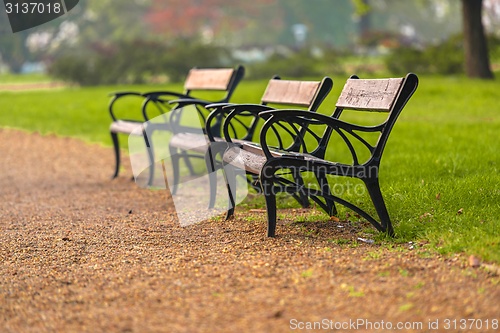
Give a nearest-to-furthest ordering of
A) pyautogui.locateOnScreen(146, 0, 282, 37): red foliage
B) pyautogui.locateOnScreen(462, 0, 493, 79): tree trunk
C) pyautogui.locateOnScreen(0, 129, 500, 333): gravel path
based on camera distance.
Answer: pyautogui.locateOnScreen(0, 129, 500, 333): gravel path
pyautogui.locateOnScreen(462, 0, 493, 79): tree trunk
pyautogui.locateOnScreen(146, 0, 282, 37): red foliage

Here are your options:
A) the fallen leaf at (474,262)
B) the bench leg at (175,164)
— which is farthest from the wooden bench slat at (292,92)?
the fallen leaf at (474,262)

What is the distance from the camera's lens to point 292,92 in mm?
6797

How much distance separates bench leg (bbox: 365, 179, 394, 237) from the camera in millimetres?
5266

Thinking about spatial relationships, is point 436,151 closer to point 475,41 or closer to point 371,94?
point 371,94

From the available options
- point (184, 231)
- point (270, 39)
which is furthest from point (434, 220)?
point (270, 39)

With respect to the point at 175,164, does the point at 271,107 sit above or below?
above

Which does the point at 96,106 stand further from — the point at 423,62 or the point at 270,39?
the point at 270,39

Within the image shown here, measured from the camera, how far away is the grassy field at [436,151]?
5320 millimetres

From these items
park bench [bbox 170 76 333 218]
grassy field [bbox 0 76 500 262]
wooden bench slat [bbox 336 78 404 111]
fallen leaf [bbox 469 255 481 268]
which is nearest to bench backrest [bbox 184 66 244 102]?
park bench [bbox 170 76 333 218]

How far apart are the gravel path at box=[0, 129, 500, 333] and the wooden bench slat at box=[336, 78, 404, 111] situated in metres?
0.88

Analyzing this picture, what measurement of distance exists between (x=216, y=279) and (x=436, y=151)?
5369 millimetres

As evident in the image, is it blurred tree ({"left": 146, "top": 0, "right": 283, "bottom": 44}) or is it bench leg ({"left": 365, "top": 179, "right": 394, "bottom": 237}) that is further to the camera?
blurred tree ({"left": 146, "top": 0, "right": 283, "bottom": 44})

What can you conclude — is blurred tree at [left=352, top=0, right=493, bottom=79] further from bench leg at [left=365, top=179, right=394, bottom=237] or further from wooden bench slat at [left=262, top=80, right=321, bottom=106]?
bench leg at [left=365, top=179, right=394, bottom=237]

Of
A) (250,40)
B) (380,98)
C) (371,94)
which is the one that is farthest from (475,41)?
(250,40)
